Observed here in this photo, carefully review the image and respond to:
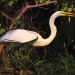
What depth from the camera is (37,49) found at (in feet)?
33.2

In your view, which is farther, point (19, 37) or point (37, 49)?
point (37, 49)

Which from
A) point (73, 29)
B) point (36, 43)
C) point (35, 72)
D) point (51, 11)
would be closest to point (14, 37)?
point (36, 43)

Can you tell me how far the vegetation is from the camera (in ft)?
29.1

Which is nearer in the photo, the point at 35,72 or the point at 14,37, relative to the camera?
the point at 14,37

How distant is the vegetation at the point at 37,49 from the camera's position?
8875 millimetres

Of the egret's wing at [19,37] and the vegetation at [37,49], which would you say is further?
the vegetation at [37,49]

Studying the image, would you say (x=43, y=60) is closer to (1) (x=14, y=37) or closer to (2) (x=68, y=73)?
(2) (x=68, y=73)

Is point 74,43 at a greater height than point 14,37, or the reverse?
point 14,37

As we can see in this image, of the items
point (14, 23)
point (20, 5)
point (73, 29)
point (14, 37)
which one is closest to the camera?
point (14, 37)

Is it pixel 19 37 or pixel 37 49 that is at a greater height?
pixel 19 37

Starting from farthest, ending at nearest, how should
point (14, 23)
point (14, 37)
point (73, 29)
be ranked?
point (73, 29) < point (14, 23) < point (14, 37)

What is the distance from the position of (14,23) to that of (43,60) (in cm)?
129

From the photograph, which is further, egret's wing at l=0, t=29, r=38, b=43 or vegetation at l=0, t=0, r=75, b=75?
vegetation at l=0, t=0, r=75, b=75

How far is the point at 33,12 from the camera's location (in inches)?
388
